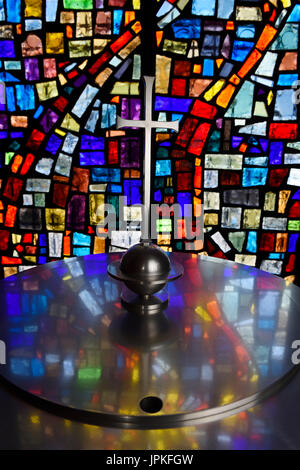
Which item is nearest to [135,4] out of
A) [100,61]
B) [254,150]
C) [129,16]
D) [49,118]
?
[129,16]

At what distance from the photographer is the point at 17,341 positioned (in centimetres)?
101

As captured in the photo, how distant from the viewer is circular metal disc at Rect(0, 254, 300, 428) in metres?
0.78

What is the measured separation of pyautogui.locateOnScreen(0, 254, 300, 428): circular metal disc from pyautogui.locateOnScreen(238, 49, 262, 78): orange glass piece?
158 cm

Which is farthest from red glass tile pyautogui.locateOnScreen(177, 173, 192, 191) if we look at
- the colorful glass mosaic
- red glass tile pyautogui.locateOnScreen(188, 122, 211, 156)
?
red glass tile pyautogui.locateOnScreen(188, 122, 211, 156)

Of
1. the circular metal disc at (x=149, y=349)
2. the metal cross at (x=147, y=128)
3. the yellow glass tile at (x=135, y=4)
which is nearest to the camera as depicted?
the circular metal disc at (x=149, y=349)

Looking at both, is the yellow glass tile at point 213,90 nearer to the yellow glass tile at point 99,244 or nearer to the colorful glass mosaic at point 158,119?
the colorful glass mosaic at point 158,119

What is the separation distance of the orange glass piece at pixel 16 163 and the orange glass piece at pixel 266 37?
5.56 feet

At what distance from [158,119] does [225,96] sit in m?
0.46

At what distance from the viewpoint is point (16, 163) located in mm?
2598

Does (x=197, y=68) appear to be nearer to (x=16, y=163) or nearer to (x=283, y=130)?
(x=283, y=130)

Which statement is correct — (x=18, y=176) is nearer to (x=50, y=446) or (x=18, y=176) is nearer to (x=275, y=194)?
(x=275, y=194)

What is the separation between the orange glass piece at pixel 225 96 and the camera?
2508mm

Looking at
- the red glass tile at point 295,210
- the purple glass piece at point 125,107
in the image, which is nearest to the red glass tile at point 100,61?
the purple glass piece at point 125,107

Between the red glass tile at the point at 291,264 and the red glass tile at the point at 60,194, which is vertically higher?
the red glass tile at the point at 60,194
